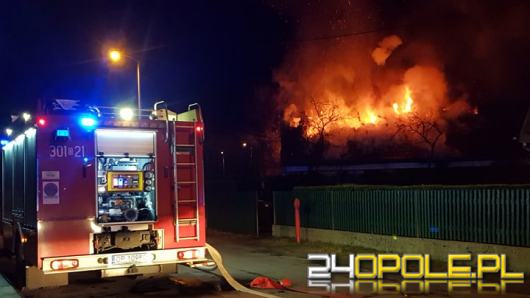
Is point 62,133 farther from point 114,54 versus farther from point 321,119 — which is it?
point 321,119

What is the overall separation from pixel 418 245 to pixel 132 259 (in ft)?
22.4

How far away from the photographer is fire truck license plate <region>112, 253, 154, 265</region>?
28.6ft

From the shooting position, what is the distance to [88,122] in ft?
28.4

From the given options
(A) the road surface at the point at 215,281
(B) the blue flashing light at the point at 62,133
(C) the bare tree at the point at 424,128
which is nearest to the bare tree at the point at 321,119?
(C) the bare tree at the point at 424,128

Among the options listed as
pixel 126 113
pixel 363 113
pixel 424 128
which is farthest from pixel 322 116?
pixel 126 113

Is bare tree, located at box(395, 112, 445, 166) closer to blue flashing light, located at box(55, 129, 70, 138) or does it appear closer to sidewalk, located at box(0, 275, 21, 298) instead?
sidewalk, located at box(0, 275, 21, 298)

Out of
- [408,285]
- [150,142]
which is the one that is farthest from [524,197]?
[150,142]

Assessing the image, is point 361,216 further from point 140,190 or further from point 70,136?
point 70,136

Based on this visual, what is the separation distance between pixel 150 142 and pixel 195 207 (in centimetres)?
121

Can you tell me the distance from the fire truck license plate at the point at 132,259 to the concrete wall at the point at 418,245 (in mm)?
6400

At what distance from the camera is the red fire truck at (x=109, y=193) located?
330 inches

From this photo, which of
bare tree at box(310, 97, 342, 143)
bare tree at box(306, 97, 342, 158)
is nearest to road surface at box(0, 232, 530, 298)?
bare tree at box(306, 97, 342, 158)

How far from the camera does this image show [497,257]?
36.0 ft

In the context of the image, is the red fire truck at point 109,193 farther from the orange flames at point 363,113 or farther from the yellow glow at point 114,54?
the orange flames at point 363,113
